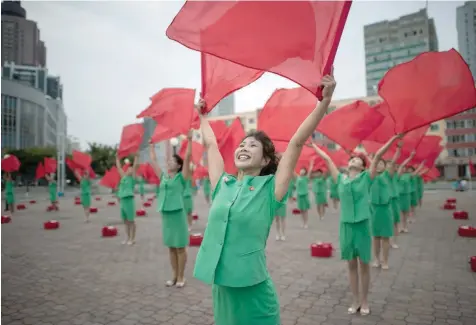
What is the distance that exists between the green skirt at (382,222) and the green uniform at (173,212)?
11.2 feet

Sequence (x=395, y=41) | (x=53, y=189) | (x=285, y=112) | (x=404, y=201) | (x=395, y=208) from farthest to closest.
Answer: (x=395, y=41)
(x=53, y=189)
(x=404, y=201)
(x=395, y=208)
(x=285, y=112)

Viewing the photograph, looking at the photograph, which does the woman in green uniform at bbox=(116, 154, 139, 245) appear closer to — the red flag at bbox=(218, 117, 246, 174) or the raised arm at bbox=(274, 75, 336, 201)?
the red flag at bbox=(218, 117, 246, 174)

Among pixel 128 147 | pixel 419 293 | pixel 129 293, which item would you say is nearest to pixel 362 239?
pixel 419 293

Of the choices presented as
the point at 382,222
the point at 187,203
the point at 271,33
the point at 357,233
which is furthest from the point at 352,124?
the point at 187,203

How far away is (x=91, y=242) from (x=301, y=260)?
5950 mm

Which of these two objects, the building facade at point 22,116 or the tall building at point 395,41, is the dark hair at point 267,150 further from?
the tall building at point 395,41

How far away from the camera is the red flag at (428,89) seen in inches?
154

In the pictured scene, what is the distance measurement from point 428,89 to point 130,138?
5.96 metres

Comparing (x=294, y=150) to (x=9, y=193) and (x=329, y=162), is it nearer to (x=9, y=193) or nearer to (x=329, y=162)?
(x=329, y=162)

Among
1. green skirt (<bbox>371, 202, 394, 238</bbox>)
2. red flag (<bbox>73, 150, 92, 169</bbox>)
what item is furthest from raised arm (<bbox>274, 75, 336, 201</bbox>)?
red flag (<bbox>73, 150, 92, 169</bbox>)

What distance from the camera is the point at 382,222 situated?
19.9 ft

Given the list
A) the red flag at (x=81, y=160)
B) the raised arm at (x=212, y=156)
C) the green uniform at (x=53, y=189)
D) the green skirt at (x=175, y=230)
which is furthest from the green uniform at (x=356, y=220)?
the green uniform at (x=53, y=189)

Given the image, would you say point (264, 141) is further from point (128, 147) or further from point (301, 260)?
point (128, 147)

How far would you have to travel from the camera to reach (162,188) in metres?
5.57
